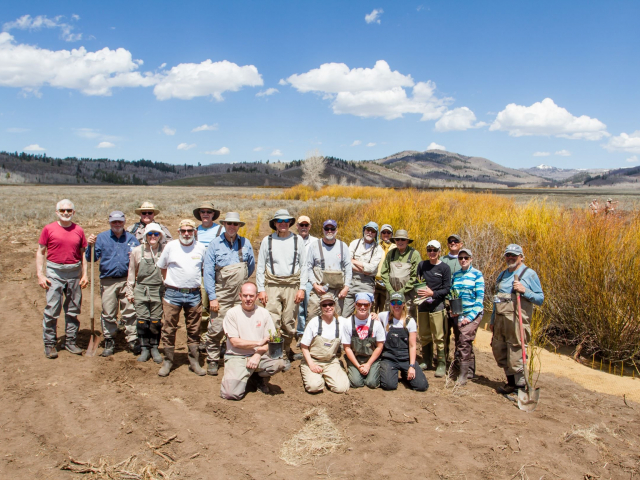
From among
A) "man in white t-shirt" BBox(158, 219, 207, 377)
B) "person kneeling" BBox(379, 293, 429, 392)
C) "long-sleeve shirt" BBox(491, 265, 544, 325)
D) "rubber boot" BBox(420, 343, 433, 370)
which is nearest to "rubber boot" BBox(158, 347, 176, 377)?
"man in white t-shirt" BBox(158, 219, 207, 377)

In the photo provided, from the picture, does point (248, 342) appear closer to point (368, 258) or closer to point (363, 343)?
point (363, 343)

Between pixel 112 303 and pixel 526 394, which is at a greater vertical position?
pixel 112 303

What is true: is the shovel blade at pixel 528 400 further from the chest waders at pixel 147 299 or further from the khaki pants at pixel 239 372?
the chest waders at pixel 147 299

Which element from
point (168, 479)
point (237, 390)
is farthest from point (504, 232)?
point (168, 479)

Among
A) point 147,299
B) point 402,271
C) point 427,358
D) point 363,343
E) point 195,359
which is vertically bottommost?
point 427,358

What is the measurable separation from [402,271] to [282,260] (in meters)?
1.58

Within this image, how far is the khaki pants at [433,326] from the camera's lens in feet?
17.2

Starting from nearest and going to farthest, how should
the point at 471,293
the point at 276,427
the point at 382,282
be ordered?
1. the point at 276,427
2. the point at 471,293
3. the point at 382,282

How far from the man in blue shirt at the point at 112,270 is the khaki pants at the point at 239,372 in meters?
1.67

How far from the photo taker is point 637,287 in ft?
18.5

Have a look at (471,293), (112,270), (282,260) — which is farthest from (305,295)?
(112,270)

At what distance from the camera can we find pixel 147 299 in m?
5.14

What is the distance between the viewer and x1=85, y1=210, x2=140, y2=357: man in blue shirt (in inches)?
210

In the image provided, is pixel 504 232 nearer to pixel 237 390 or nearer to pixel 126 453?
pixel 237 390
